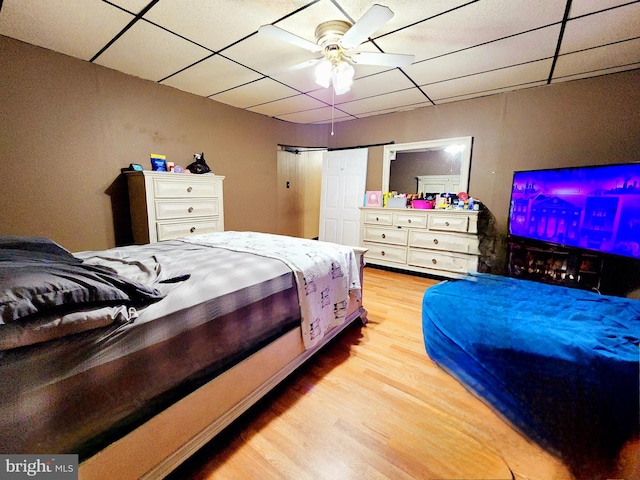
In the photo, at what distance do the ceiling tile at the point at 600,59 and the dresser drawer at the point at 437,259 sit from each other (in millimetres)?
1915

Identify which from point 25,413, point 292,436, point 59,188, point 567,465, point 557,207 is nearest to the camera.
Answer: point 567,465

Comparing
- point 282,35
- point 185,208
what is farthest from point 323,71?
point 185,208

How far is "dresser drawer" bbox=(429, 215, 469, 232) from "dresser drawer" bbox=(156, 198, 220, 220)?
263cm

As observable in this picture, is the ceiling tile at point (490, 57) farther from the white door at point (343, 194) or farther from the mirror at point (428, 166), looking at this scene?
the white door at point (343, 194)

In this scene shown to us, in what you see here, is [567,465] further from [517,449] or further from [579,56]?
[579,56]

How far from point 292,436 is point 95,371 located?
33.2 inches

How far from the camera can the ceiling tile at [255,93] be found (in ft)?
9.17

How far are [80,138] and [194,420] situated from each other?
2743mm

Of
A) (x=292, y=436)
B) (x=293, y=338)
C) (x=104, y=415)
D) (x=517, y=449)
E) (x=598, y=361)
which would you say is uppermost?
(x=598, y=361)

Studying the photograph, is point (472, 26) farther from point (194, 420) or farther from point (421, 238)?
point (194, 420)

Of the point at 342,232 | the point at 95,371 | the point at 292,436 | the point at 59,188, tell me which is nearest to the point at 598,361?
the point at 95,371

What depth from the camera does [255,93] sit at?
3043 mm

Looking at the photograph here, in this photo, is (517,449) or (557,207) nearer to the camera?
(517,449)

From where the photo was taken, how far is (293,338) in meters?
1.43
